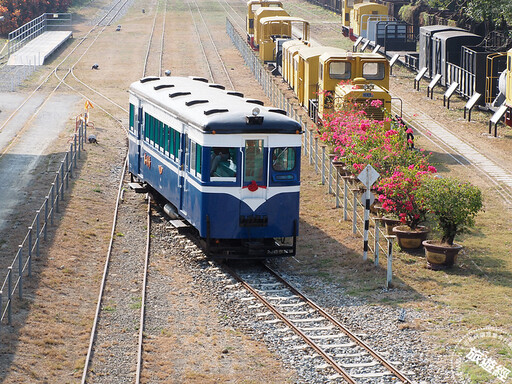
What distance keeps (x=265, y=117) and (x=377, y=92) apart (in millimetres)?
11525

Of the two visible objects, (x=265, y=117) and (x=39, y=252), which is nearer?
(x=265, y=117)

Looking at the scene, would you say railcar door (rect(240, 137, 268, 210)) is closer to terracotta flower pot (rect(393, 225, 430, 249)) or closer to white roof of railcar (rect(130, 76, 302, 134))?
white roof of railcar (rect(130, 76, 302, 134))

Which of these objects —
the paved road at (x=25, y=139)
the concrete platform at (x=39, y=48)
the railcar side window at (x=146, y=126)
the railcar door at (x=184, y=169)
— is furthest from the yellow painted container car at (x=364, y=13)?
the railcar door at (x=184, y=169)

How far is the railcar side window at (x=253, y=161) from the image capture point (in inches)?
636

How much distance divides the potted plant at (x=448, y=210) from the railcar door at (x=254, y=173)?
320 cm

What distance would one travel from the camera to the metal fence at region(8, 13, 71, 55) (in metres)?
58.1

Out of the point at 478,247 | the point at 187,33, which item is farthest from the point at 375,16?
the point at 478,247

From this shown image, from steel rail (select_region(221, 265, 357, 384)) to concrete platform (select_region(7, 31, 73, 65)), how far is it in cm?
3757

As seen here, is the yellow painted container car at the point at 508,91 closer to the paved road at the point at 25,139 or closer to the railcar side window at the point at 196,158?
the paved road at the point at 25,139

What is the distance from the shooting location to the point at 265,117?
16266 mm

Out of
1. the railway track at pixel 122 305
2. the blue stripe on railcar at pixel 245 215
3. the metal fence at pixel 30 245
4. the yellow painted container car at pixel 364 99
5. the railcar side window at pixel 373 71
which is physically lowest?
the railway track at pixel 122 305

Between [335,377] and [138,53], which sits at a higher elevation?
[138,53]

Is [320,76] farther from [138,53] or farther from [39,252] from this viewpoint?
[138,53]

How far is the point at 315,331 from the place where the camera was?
13531mm
